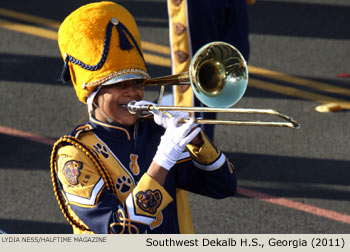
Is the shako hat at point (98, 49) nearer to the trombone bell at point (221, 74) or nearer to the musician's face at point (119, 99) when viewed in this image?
the musician's face at point (119, 99)

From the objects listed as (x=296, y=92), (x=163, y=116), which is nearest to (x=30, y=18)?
(x=296, y=92)

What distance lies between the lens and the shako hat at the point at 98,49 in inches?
124

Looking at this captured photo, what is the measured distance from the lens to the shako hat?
124 inches

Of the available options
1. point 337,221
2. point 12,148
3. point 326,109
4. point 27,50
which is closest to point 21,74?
point 27,50

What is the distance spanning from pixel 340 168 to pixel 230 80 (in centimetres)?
297

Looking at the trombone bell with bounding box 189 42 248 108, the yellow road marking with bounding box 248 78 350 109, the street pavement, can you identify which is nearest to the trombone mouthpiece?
the trombone bell with bounding box 189 42 248 108

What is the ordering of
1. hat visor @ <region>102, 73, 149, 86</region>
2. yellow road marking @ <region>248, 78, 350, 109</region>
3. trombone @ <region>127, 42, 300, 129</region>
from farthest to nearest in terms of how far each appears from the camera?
1. yellow road marking @ <region>248, 78, 350, 109</region>
2. trombone @ <region>127, 42, 300, 129</region>
3. hat visor @ <region>102, 73, 149, 86</region>

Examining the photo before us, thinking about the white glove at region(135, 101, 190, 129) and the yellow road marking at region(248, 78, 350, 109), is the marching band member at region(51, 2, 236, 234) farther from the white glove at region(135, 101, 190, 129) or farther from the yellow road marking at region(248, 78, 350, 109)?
the yellow road marking at region(248, 78, 350, 109)

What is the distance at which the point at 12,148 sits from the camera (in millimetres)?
6488

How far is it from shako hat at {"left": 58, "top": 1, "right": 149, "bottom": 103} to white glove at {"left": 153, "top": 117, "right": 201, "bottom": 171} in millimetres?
316

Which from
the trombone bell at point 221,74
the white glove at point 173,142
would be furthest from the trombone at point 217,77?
the white glove at point 173,142

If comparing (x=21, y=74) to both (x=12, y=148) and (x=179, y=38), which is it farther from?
(x=179, y=38)

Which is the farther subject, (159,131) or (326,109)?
(326,109)

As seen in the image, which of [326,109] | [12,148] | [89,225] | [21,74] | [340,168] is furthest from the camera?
[21,74]
